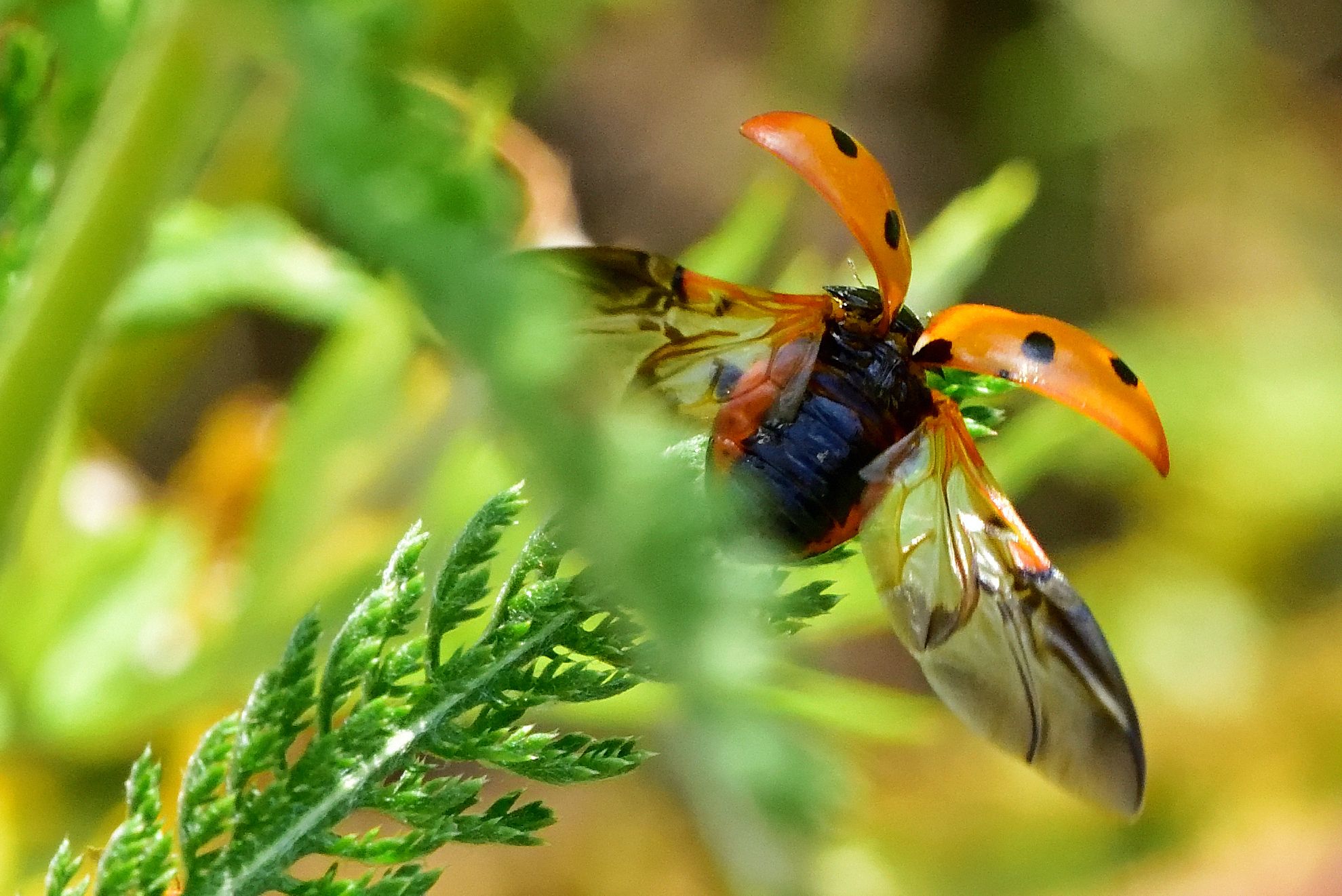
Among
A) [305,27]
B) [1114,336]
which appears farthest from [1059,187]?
[305,27]

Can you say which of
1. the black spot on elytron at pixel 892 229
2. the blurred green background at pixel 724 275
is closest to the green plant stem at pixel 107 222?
the blurred green background at pixel 724 275

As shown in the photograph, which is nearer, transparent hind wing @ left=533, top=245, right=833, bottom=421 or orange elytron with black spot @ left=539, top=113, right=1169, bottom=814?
orange elytron with black spot @ left=539, top=113, right=1169, bottom=814

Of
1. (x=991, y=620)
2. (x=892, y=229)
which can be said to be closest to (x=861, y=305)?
(x=892, y=229)

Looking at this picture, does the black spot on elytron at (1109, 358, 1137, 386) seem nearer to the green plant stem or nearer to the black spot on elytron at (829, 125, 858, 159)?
the black spot on elytron at (829, 125, 858, 159)

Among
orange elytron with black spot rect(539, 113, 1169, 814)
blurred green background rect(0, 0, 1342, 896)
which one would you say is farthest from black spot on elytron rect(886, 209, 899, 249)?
blurred green background rect(0, 0, 1342, 896)

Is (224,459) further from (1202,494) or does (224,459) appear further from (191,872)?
(1202,494)

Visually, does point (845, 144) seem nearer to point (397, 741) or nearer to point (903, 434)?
point (903, 434)

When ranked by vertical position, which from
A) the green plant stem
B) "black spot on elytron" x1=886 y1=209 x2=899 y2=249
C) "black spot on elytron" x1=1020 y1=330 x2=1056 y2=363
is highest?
the green plant stem
